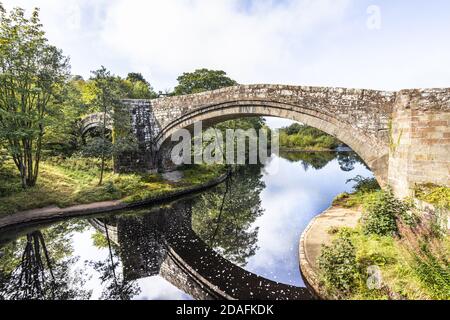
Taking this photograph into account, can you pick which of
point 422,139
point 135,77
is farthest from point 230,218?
point 135,77

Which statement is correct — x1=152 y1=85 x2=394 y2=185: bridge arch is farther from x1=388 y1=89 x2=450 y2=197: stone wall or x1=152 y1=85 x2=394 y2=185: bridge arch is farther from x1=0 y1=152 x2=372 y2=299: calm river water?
x1=0 y1=152 x2=372 y2=299: calm river water

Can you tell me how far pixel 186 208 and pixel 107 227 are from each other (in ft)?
10.6

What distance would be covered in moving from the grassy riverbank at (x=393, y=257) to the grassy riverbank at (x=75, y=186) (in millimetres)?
8545

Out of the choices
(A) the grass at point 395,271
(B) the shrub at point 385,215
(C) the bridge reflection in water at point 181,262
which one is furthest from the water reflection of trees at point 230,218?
(B) the shrub at point 385,215

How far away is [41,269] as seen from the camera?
5738 millimetres

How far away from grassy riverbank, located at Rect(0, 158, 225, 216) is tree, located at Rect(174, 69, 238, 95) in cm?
1113

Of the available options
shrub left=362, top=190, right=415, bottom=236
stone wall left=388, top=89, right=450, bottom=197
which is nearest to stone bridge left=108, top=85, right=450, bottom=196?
stone wall left=388, top=89, right=450, bottom=197

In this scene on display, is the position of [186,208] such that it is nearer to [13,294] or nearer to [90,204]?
[90,204]

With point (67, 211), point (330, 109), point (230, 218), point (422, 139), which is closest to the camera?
point (422, 139)

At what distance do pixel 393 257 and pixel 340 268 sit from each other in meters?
1.08

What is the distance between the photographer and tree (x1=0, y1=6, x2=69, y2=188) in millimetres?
8562

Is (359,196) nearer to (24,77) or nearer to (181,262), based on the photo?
(181,262)

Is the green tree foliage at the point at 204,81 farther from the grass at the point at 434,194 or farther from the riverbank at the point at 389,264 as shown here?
the riverbank at the point at 389,264

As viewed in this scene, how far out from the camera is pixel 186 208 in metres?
10.5
